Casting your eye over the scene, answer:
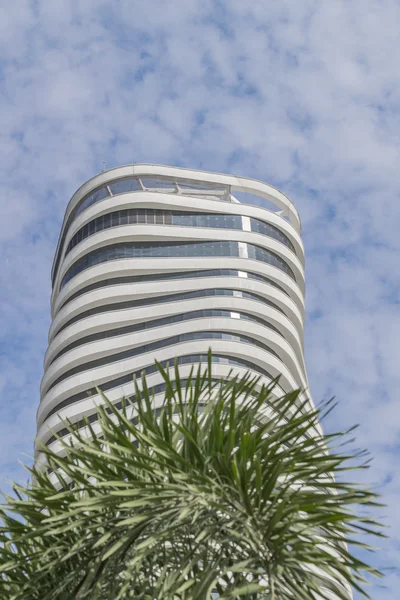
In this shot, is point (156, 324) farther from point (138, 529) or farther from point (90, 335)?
point (138, 529)

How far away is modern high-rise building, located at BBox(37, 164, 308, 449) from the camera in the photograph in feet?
199

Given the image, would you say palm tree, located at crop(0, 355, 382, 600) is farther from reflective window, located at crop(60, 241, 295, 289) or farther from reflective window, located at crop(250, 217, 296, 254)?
reflective window, located at crop(250, 217, 296, 254)

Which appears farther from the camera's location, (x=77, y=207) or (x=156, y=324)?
(x=77, y=207)

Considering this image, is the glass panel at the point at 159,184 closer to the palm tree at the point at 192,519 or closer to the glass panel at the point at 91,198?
the glass panel at the point at 91,198

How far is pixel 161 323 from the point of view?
62031 mm

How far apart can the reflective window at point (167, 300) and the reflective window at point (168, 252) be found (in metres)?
2.96

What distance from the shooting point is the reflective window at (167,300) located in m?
61.7

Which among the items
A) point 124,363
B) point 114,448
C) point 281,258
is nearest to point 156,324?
point 124,363

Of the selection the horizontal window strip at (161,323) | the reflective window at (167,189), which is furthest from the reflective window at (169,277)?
the reflective window at (167,189)

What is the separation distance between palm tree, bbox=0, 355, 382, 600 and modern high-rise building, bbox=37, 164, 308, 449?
4473 cm

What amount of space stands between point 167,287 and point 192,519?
50.6 meters

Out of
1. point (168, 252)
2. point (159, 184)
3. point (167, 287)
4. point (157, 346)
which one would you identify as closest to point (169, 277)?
point (167, 287)

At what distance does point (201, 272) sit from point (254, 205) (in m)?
7.08

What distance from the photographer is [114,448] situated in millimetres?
13055
